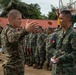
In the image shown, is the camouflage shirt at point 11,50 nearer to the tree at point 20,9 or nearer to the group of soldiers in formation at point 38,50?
the group of soldiers in formation at point 38,50

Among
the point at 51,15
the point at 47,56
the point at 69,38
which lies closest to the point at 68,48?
the point at 69,38

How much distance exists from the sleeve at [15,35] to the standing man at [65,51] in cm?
77

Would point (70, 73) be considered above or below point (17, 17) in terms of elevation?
below

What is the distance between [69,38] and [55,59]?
1.52 feet

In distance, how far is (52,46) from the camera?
5.27m

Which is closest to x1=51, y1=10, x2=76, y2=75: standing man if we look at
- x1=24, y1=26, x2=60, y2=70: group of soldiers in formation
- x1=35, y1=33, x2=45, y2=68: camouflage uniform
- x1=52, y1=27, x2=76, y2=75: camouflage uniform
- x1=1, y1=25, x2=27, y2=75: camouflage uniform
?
x1=52, y1=27, x2=76, y2=75: camouflage uniform

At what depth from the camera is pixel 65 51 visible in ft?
16.5

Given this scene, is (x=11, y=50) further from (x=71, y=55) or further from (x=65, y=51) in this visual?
(x=71, y=55)

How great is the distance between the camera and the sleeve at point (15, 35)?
14.6 ft

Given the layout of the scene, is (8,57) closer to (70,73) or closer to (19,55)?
(19,55)

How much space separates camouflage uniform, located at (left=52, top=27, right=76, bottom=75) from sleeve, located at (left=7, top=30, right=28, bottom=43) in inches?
33.2

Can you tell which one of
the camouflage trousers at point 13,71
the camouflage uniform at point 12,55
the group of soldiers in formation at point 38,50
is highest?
the camouflage uniform at point 12,55

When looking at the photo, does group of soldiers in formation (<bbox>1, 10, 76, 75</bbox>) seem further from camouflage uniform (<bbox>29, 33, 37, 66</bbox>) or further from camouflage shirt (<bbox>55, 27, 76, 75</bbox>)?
camouflage uniform (<bbox>29, 33, 37, 66</bbox>)

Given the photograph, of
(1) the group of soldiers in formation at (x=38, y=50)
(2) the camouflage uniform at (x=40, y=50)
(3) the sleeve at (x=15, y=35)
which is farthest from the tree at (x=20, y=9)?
(3) the sleeve at (x=15, y=35)
